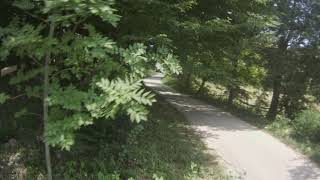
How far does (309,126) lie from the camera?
13344 millimetres

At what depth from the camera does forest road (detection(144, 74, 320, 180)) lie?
9305 millimetres

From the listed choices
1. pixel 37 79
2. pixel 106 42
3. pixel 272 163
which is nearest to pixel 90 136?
pixel 37 79

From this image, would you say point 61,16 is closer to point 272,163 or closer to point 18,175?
point 18,175

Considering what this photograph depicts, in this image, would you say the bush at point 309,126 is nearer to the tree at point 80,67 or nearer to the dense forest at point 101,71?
the dense forest at point 101,71

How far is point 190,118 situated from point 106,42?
1052 cm

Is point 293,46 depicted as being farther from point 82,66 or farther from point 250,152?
point 82,66

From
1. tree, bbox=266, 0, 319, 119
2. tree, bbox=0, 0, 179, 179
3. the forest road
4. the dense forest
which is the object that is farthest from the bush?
tree, bbox=0, 0, 179, 179

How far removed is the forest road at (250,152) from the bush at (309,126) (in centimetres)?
101

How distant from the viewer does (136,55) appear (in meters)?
5.65

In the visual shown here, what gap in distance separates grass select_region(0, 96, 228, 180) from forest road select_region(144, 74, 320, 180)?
0.67 metres

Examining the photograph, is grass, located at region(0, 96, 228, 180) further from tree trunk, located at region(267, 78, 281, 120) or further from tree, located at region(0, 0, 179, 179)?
tree trunk, located at region(267, 78, 281, 120)

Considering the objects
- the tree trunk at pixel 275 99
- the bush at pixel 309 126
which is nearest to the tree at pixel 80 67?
the bush at pixel 309 126

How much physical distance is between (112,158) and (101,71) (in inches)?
99.7

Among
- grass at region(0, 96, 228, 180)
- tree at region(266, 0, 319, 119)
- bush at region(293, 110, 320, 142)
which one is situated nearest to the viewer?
grass at region(0, 96, 228, 180)
